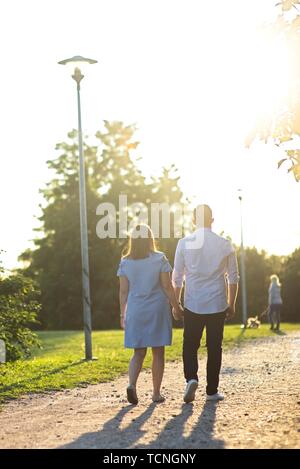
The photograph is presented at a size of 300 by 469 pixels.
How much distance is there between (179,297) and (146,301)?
1.29 ft

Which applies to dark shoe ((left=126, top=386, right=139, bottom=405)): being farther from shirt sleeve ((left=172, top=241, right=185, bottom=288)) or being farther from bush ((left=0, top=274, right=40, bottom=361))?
bush ((left=0, top=274, right=40, bottom=361))

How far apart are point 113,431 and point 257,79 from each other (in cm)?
374

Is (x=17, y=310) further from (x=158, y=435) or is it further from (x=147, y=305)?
(x=158, y=435)

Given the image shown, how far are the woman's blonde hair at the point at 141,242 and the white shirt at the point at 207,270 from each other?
0.46 m

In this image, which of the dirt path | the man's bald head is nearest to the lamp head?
the dirt path

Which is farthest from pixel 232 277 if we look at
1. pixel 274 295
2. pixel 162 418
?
pixel 274 295

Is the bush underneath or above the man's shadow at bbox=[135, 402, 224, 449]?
above

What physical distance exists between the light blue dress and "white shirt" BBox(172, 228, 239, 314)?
0.32 metres

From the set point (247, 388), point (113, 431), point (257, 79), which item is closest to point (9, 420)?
point (113, 431)

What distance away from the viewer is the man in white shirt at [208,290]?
394 inches

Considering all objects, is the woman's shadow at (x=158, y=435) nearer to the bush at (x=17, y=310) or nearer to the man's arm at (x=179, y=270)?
the man's arm at (x=179, y=270)

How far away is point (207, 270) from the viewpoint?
10070 millimetres

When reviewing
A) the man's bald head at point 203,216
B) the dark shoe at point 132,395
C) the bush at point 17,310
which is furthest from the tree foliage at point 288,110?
the bush at point 17,310

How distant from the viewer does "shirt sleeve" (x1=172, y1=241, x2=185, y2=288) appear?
10203 mm
